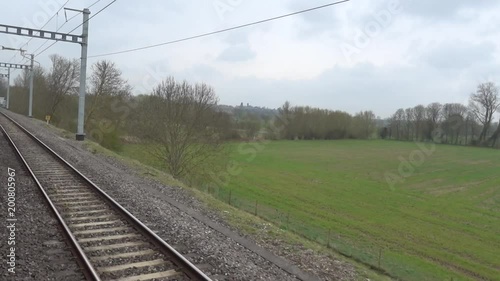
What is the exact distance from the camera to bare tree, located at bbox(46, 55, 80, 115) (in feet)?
178

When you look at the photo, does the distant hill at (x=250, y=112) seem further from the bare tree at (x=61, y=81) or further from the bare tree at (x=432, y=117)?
the bare tree at (x=432, y=117)

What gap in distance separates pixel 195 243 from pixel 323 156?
6656cm

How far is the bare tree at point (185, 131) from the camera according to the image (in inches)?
1134

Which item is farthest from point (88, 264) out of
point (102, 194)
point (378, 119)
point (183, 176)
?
point (378, 119)

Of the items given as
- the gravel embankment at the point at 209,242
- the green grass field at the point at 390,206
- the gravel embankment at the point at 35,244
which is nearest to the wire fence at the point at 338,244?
the green grass field at the point at 390,206

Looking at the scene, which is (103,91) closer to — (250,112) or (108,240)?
(250,112)

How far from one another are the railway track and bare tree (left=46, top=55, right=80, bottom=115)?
4700 cm

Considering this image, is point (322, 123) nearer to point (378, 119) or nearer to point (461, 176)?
point (378, 119)

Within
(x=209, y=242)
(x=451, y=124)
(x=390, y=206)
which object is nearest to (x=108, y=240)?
(x=209, y=242)

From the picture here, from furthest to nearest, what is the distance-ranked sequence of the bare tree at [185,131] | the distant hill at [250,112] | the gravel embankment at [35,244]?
the distant hill at [250,112]
the bare tree at [185,131]
the gravel embankment at [35,244]

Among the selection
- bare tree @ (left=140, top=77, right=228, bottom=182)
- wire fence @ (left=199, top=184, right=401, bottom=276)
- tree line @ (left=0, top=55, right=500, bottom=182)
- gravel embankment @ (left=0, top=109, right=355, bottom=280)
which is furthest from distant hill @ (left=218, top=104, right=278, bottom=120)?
gravel embankment @ (left=0, top=109, right=355, bottom=280)

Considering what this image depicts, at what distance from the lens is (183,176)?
93.7ft

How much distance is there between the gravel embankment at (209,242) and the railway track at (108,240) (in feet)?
1.40

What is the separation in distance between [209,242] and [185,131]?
70.7 feet
